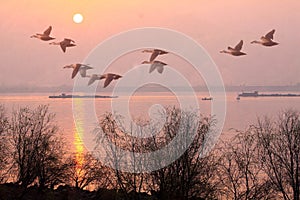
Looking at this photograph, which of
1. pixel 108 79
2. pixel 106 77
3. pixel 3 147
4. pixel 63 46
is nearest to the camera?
pixel 108 79

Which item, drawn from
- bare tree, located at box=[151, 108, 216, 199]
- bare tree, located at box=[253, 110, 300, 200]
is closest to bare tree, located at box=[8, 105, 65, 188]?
bare tree, located at box=[151, 108, 216, 199]

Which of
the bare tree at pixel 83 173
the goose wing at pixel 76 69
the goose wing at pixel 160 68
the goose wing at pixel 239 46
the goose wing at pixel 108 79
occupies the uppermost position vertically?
the goose wing at pixel 239 46

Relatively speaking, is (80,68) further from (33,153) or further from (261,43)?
(33,153)

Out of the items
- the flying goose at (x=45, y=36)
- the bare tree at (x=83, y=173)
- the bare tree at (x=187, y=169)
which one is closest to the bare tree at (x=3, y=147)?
the bare tree at (x=83, y=173)

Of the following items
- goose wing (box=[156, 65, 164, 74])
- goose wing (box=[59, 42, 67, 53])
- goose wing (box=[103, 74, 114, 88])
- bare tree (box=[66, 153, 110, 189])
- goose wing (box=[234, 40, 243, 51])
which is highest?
goose wing (box=[234, 40, 243, 51])

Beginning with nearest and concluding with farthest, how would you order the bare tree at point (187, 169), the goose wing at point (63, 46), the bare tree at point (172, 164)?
1. the goose wing at point (63, 46)
2. the bare tree at point (187, 169)
3. the bare tree at point (172, 164)

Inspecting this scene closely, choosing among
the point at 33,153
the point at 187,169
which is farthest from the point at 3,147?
the point at 187,169

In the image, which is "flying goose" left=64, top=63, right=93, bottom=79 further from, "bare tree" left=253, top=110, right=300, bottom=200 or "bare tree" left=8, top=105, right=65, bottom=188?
"bare tree" left=8, top=105, right=65, bottom=188

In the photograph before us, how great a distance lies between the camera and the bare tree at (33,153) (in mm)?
39875

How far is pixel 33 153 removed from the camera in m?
40.1

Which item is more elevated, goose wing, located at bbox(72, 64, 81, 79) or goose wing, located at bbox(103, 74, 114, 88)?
goose wing, located at bbox(72, 64, 81, 79)

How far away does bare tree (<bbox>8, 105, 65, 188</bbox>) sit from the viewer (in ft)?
131

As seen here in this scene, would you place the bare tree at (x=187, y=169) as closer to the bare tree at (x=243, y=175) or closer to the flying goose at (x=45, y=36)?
the bare tree at (x=243, y=175)

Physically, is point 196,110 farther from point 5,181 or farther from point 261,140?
point 5,181
